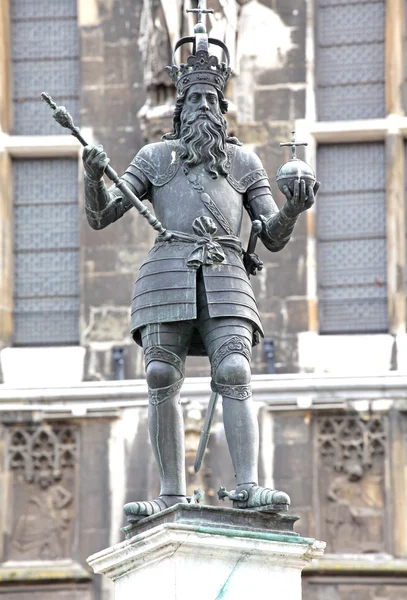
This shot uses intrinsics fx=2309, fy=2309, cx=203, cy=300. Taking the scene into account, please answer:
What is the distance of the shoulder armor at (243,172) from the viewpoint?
1096cm

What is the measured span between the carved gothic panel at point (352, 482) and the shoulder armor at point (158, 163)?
6.69m

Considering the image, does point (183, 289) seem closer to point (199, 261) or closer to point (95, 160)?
point (199, 261)

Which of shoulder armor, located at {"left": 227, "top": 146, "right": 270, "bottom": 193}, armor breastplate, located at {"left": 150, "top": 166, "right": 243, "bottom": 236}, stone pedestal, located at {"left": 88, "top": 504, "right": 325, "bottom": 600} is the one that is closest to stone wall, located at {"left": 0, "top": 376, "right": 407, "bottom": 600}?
shoulder armor, located at {"left": 227, "top": 146, "right": 270, "bottom": 193}

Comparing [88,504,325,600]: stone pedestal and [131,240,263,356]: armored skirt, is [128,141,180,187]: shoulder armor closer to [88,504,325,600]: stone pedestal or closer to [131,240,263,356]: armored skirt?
[131,240,263,356]: armored skirt

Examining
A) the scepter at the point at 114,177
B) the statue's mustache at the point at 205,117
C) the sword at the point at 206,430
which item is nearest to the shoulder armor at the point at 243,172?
the statue's mustache at the point at 205,117

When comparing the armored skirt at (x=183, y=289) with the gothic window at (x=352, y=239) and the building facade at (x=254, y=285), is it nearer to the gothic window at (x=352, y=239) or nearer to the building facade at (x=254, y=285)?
the building facade at (x=254, y=285)

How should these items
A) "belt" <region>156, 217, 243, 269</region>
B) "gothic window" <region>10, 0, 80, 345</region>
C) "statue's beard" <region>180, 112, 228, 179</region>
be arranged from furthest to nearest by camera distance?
"gothic window" <region>10, 0, 80, 345</region> → "statue's beard" <region>180, 112, 228, 179</region> → "belt" <region>156, 217, 243, 269</region>

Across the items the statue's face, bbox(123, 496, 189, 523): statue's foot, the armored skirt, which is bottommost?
bbox(123, 496, 189, 523): statue's foot

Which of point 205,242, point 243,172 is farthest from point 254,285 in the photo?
point 205,242

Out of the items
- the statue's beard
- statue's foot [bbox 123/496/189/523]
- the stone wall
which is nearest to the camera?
statue's foot [bbox 123/496/189/523]

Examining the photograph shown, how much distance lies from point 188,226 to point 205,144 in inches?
16.5

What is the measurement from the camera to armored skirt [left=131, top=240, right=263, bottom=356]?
10.5 m

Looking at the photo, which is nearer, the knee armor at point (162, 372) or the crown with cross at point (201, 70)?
the knee armor at point (162, 372)

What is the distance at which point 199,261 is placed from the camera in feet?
34.8
